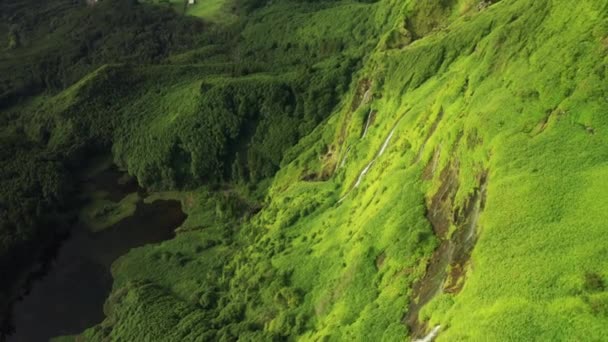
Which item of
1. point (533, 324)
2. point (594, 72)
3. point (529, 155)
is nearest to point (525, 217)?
point (529, 155)

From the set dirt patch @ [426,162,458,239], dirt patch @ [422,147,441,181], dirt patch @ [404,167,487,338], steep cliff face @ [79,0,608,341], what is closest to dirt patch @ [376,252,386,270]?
steep cliff face @ [79,0,608,341]

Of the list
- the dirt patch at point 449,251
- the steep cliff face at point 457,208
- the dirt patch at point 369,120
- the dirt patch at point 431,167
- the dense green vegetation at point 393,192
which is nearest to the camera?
the steep cliff face at point 457,208

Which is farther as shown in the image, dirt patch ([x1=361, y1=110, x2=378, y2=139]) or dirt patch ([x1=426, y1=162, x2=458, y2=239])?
dirt patch ([x1=361, y1=110, x2=378, y2=139])

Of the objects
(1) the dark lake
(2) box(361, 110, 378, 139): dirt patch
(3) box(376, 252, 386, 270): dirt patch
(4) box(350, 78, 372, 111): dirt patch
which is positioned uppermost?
(4) box(350, 78, 372, 111): dirt patch

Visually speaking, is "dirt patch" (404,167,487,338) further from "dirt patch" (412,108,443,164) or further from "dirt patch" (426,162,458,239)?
"dirt patch" (412,108,443,164)

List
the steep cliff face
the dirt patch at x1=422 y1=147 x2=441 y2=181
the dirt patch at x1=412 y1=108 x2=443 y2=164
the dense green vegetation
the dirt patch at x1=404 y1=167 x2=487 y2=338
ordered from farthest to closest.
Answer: the dirt patch at x1=412 y1=108 x2=443 y2=164 → the dirt patch at x1=422 y1=147 x2=441 y2=181 → the dirt patch at x1=404 y1=167 x2=487 y2=338 → the dense green vegetation → the steep cliff face

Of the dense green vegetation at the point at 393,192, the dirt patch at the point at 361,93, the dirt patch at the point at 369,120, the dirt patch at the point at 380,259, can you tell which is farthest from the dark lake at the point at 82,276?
the dirt patch at the point at 380,259

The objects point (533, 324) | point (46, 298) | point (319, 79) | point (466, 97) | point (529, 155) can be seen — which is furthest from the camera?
point (319, 79)

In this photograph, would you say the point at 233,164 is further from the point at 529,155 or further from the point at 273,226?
the point at 529,155

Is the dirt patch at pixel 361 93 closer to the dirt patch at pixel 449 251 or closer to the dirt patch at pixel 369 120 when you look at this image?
the dirt patch at pixel 369 120
